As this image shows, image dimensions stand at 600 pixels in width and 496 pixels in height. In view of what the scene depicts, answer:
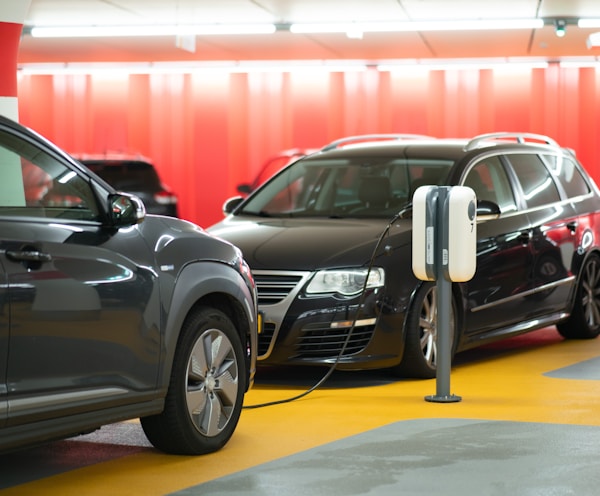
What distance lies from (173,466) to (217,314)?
0.77m

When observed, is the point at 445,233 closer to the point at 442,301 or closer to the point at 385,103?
the point at 442,301

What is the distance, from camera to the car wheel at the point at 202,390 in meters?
5.80

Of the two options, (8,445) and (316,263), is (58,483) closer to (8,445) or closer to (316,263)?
(8,445)

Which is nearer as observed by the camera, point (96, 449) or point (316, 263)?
point (96, 449)

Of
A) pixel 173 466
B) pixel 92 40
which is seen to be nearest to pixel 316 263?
pixel 173 466

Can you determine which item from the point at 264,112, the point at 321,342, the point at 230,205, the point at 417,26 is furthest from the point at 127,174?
the point at 321,342

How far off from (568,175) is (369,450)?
5283 mm

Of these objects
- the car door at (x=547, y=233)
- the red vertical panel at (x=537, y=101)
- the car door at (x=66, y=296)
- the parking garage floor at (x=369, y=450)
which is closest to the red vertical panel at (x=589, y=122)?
Result: the red vertical panel at (x=537, y=101)

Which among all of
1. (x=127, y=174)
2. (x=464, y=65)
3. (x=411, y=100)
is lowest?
(x=127, y=174)

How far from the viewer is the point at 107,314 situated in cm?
525

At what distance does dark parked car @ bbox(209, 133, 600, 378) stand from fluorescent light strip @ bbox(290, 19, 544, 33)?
5.91 meters

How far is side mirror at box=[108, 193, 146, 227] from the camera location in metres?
5.43

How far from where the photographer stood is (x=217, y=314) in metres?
6.12

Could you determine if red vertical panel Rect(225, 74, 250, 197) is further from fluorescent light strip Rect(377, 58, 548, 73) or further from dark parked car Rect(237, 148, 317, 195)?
fluorescent light strip Rect(377, 58, 548, 73)
